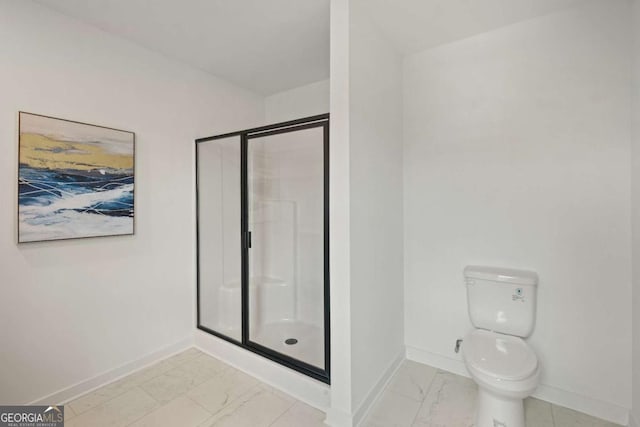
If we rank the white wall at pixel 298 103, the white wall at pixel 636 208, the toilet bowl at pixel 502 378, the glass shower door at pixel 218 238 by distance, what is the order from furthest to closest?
the white wall at pixel 298 103
the glass shower door at pixel 218 238
the white wall at pixel 636 208
the toilet bowl at pixel 502 378

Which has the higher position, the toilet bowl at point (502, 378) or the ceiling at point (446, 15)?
the ceiling at point (446, 15)

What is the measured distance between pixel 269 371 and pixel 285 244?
1121mm

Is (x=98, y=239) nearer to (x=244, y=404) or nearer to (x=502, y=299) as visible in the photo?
(x=244, y=404)

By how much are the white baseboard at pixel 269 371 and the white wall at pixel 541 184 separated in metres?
0.95

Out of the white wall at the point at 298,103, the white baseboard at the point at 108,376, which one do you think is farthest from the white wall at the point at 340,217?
the white baseboard at the point at 108,376

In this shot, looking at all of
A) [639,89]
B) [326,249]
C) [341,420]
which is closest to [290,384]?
[341,420]

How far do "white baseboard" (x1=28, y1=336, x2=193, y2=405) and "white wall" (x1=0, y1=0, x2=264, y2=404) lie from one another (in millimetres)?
41

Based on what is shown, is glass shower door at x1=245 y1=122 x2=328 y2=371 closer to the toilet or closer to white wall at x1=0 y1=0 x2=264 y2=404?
white wall at x1=0 y1=0 x2=264 y2=404

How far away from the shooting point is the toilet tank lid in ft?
5.90

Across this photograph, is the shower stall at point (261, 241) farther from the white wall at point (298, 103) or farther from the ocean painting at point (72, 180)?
the white wall at point (298, 103)

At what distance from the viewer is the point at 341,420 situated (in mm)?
1628

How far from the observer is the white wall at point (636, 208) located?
153cm

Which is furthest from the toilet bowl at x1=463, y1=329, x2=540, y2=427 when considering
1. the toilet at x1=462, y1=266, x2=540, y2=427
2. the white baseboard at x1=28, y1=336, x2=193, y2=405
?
the white baseboard at x1=28, y1=336, x2=193, y2=405

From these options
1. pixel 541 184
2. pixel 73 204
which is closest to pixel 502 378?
pixel 541 184
